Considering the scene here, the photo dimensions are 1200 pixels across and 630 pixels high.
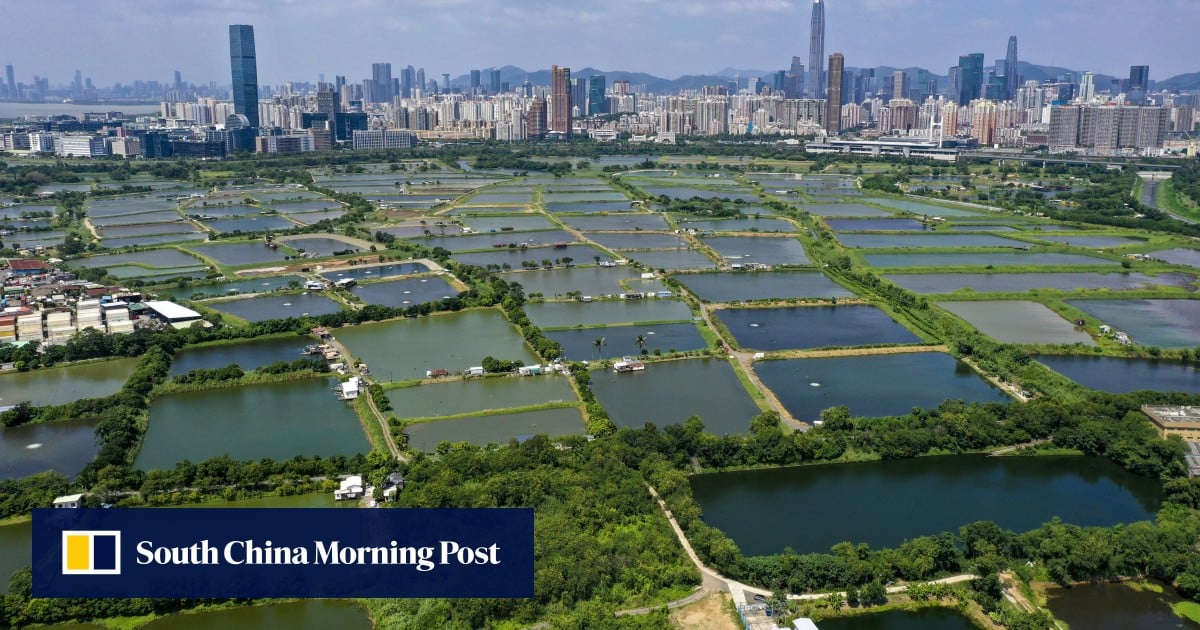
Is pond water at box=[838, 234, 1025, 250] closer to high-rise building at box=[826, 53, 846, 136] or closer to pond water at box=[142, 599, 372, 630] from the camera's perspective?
pond water at box=[142, 599, 372, 630]

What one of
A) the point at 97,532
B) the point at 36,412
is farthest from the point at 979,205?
the point at 97,532

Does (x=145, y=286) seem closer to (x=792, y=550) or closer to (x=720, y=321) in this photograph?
(x=720, y=321)

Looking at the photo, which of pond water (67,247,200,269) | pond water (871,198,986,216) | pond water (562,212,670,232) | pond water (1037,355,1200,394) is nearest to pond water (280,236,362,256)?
pond water (67,247,200,269)

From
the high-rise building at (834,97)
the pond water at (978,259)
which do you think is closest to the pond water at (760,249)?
the pond water at (978,259)

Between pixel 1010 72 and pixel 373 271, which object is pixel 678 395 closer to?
pixel 373 271

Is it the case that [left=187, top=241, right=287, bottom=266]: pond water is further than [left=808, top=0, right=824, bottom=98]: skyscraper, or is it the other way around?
[left=808, top=0, right=824, bottom=98]: skyscraper

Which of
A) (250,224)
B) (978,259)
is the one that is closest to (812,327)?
(978,259)
